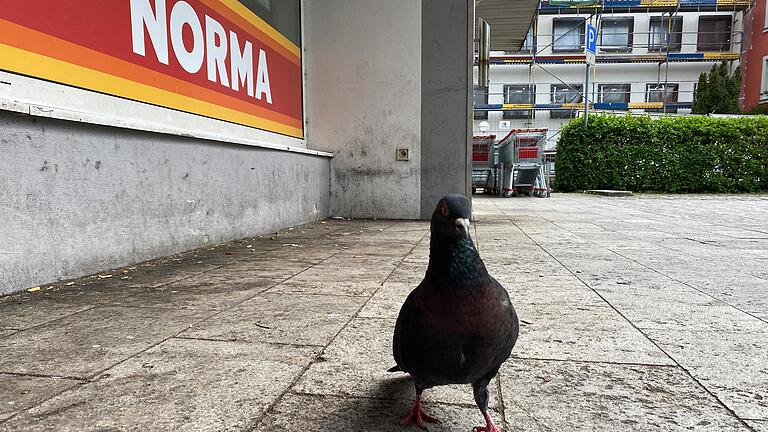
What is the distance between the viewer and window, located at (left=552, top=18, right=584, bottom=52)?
100.0 feet

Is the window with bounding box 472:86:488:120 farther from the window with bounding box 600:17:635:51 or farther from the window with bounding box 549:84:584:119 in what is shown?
the window with bounding box 600:17:635:51

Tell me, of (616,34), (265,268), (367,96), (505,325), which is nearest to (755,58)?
(616,34)

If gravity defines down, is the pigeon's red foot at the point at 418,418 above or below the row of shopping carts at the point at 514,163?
below

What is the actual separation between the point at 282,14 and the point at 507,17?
→ 5.90 metres

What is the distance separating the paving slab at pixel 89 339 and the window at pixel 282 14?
454 cm

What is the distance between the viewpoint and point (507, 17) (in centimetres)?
1081

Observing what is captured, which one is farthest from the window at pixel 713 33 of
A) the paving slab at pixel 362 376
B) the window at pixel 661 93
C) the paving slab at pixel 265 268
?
the paving slab at pixel 362 376

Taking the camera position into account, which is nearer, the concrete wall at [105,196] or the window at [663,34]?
the concrete wall at [105,196]

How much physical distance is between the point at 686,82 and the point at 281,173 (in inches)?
1293

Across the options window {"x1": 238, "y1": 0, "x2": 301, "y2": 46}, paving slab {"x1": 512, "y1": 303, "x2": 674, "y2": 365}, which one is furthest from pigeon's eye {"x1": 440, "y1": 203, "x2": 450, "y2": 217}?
window {"x1": 238, "y1": 0, "x2": 301, "y2": 46}

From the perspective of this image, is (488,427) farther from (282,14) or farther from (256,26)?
(282,14)

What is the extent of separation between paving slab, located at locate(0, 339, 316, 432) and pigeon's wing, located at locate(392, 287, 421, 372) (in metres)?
0.50

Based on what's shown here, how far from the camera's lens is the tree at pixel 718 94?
2598cm

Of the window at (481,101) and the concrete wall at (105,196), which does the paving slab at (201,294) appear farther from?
the window at (481,101)
